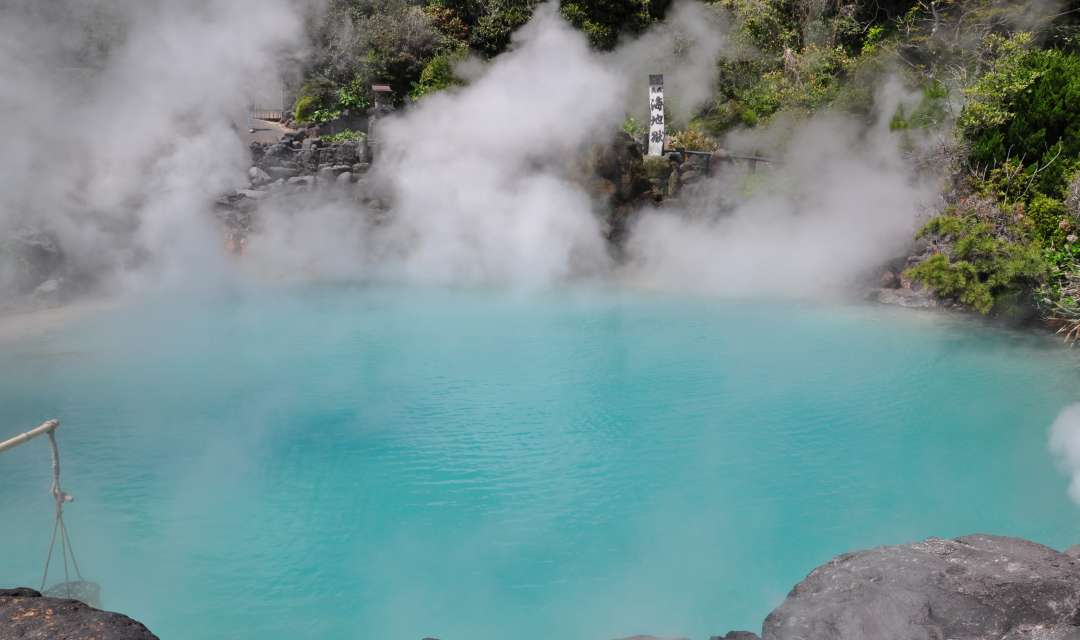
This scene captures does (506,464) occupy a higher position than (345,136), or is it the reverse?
(345,136)

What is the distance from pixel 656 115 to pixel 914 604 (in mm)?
10235

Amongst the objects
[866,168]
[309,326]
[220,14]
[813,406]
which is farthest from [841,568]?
[220,14]

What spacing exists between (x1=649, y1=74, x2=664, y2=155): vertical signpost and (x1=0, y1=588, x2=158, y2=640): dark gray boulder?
10.7m

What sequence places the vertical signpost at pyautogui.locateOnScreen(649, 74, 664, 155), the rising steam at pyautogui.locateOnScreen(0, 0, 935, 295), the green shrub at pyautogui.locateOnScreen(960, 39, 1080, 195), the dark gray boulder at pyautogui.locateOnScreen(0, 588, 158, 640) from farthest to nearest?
the vertical signpost at pyautogui.locateOnScreen(649, 74, 664, 155) → the rising steam at pyautogui.locateOnScreen(0, 0, 935, 295) → the green shrub at pyautogui.locateOnScreen(960, 39, 1080, 195) → the dark gray boulder at pyautogui.locateOnScreen(0, 588, 158, 640)

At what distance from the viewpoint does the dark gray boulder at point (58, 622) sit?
2629mm

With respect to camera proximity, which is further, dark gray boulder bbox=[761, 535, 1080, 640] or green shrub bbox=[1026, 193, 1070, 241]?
green shrub bbox=[1026, 193, 1070, 241]

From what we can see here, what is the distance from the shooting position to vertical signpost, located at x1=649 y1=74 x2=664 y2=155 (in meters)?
12.2

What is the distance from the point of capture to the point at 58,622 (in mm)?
2689

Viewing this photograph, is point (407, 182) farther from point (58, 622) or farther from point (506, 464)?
point (58, 622)

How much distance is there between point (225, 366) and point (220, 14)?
21.2 ft

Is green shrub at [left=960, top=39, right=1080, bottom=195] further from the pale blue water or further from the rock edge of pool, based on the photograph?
the rock edge of pool

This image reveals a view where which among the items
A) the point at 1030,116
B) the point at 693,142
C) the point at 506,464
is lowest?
the point at 506,464

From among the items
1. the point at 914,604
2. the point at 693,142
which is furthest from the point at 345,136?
the point at 914,604

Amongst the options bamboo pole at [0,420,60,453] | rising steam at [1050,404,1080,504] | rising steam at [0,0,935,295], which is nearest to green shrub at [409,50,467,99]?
rising steam at [0,0,935,295]
